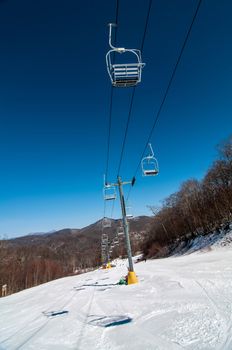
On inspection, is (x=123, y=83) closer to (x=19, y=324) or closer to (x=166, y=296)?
(x=166, y=296)

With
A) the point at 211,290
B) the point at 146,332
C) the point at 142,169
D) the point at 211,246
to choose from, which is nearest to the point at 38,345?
the point at 146,332

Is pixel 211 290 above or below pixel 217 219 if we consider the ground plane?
below

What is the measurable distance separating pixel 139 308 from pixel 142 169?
496cm

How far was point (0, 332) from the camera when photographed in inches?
294

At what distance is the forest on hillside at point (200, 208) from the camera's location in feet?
115

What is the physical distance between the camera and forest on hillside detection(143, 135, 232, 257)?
115ft

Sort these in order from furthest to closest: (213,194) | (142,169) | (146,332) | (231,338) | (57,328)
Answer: (213,194), (142,169), (57,328), (146,332), (231,338)

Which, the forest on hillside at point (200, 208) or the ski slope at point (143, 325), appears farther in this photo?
the forest on hillside at point (200, 208)

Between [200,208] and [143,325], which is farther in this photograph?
[200,208]

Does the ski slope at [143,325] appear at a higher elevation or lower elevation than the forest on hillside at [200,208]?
lower

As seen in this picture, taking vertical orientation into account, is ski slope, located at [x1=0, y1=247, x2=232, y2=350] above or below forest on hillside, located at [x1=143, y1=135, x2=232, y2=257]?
below

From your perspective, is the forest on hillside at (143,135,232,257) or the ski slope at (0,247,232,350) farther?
the forest on hillside at (143,135,232,257)

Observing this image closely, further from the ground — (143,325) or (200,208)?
(200,208)

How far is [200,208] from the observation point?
4184 centimetres
